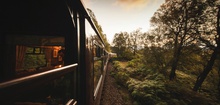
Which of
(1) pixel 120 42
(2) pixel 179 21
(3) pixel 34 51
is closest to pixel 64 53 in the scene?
(3) pixel 34 51

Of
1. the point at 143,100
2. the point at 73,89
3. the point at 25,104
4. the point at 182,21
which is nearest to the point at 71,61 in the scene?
the point at 73,89

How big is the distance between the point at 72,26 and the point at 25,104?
296 cm

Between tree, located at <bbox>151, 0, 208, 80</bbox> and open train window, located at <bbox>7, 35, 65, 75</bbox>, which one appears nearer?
open train window, located at <bbox>7, 35, 65, 75</bbox>

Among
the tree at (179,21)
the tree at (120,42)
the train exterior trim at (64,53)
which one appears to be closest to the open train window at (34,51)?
the train exterior trim at (64,53)

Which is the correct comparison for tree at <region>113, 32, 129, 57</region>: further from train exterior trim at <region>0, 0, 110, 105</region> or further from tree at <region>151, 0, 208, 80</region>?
train exterior trim at <region>0, 0, 110, 105</region>

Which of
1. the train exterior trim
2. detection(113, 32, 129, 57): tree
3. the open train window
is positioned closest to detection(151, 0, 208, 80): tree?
the open train window

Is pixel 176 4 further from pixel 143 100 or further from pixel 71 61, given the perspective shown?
pixel 71 61

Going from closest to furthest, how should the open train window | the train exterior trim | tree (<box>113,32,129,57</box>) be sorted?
the train exterior trim
the open train window
tree (<box>113,32,129,57</box>)

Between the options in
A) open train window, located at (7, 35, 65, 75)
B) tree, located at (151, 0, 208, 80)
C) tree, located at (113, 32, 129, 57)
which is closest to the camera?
open train window, located at (7, 35, 65, 75)

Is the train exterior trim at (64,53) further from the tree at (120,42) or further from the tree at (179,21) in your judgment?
the tree at (120,42)

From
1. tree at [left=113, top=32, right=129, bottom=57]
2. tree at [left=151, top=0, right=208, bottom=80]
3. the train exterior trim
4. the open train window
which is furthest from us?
tree at [left=113, top=32, right=129, bottom=57]

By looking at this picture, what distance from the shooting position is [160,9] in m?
12.2

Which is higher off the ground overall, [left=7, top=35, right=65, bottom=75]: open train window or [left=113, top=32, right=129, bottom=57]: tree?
[left=113, top=32, right=129, bottom=57]: tree

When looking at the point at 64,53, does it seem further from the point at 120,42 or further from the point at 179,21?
the point at 120,42
